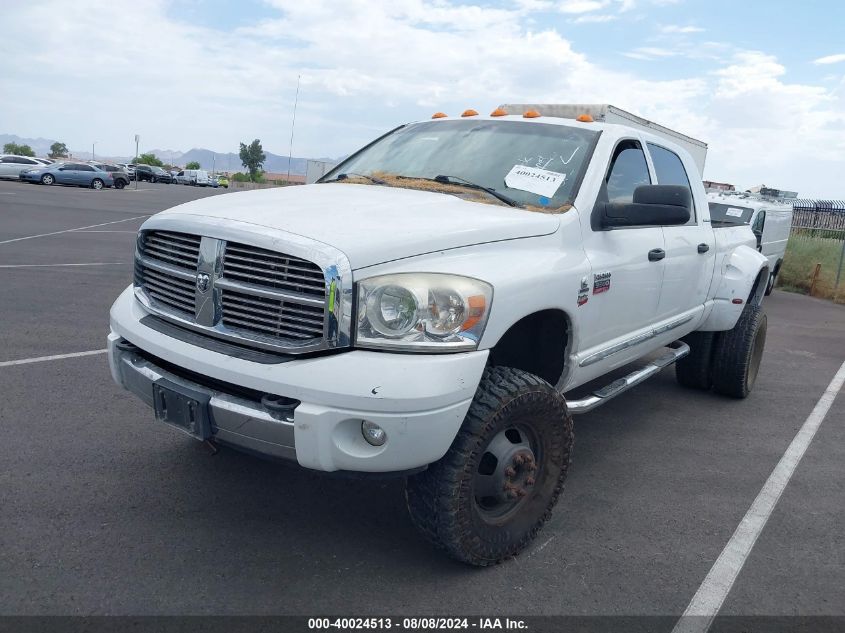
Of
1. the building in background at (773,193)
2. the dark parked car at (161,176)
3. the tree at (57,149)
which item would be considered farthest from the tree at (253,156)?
the building in background at (773,193)

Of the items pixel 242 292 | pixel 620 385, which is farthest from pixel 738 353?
pixel 242 292

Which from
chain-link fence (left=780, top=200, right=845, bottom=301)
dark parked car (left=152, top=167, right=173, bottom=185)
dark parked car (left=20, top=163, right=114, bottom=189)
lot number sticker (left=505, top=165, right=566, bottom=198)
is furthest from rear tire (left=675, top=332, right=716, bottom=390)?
dark parked car (left=152, top=167, right=173, bottom=185)

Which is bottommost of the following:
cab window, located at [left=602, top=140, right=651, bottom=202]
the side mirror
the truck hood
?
the truck hood

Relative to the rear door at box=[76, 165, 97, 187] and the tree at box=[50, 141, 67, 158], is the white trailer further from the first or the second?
the tree at box=[50, 141, 67, 158]

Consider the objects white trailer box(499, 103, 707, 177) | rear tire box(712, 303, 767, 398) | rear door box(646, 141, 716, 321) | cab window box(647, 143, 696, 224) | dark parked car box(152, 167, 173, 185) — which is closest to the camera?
rear door box(646, 141, 716, 321)

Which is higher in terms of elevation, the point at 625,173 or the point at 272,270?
the point at 625,173

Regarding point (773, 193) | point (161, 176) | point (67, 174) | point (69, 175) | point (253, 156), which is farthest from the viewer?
point (253, 156)

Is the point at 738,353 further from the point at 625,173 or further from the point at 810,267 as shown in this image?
the point at 810,267

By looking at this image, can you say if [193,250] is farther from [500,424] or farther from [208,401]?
[500,424]

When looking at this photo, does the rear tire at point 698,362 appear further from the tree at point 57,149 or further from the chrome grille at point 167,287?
the tree at point 57,149

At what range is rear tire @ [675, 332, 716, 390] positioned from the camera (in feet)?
19.0

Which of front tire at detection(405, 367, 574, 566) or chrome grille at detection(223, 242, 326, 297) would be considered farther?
front tire at detection(405, 367, 574, 566)

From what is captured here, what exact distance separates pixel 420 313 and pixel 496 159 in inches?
59.5

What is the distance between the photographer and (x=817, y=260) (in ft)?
55.8
